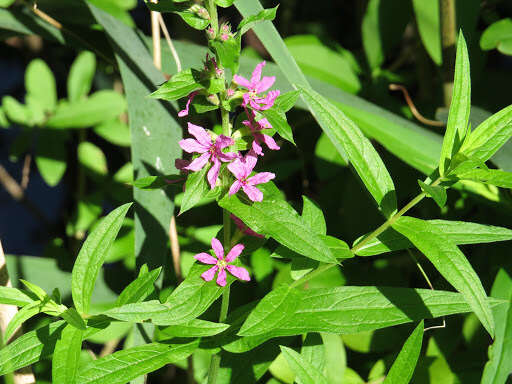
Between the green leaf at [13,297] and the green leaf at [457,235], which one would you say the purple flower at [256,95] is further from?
the green leaf at [13,297]

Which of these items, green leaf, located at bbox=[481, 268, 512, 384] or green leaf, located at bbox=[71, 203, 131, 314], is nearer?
green leaf, located at bbox=[71, 203, 131, 314]

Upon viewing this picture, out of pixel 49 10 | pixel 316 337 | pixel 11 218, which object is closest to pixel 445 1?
pixel 316 337

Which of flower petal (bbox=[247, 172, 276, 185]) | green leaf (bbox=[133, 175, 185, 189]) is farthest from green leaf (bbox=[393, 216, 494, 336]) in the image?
green leaf (bbox=[133, 175, 185, 189])

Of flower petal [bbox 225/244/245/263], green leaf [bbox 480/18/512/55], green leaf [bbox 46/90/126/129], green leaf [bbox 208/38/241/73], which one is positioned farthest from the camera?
green leaf [bbox 46/90/126/129]

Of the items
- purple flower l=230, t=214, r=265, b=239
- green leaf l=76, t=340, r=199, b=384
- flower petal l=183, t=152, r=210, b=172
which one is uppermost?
flower petal l=183, t=152, r=210, b=172

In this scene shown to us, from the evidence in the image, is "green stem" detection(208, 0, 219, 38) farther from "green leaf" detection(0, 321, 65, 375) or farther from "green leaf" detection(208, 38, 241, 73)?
"green leaf" detection(0, 321, 65, 375)

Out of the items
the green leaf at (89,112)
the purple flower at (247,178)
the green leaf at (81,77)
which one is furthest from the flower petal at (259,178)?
the green leaf at (81,77)
